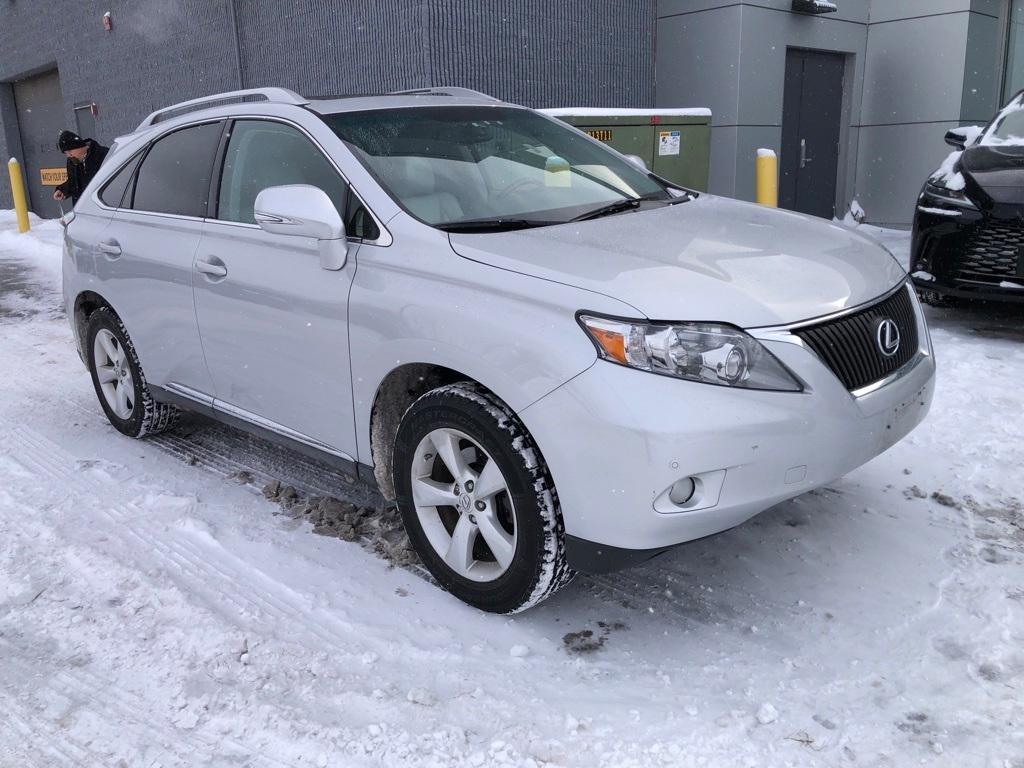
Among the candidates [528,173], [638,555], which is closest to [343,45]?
[528,173]

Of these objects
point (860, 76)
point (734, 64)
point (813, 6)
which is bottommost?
point (860, 76)

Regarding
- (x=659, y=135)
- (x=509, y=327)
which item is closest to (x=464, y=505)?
(x=509, y=327)

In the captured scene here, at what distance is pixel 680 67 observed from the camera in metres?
10.7

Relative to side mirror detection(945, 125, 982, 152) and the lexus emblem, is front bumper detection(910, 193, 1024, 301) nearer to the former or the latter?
side mirror detection(945, 125, 982, 152)

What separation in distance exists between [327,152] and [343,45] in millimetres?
7264

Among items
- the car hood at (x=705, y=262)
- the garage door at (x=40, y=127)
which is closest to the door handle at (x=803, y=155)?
the car hood at (x=705, y=262)

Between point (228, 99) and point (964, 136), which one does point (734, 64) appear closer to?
point (964, 136)

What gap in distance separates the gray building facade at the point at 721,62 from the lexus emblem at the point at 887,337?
270 inches

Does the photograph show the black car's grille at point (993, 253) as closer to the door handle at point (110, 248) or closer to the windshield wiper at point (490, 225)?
the windshield wiper at point (490, 225)

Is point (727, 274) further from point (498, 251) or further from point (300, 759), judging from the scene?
point (300, 759)

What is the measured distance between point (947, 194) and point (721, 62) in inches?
190

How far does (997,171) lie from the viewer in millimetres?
6051

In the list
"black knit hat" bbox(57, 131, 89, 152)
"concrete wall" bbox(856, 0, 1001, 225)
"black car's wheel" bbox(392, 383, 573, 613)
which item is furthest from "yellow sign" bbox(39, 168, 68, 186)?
"black car's wheel" bbox(392, 383, 573, 613)

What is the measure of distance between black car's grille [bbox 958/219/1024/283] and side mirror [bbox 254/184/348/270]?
176 inches
